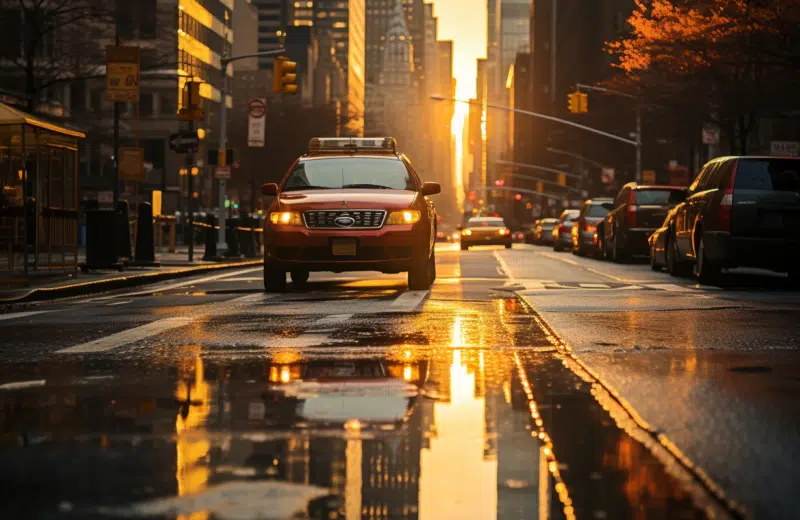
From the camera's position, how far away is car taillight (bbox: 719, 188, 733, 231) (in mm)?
20672

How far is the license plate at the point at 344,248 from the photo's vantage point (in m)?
18.4

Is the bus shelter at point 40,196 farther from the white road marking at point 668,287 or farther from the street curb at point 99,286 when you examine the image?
the white road marking at point 668,287

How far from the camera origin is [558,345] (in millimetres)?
10766

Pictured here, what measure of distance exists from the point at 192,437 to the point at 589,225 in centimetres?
3859

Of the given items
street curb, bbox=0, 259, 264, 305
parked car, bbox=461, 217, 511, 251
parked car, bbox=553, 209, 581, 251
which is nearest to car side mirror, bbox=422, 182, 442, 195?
street curb, bbox=0, 259, 264, 305

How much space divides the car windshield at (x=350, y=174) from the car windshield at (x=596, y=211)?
25.3 meters

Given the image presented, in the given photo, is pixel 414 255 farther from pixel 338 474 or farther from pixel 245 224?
pixel 245 224

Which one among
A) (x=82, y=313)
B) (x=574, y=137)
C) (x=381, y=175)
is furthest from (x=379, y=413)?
(x=574, y=137)

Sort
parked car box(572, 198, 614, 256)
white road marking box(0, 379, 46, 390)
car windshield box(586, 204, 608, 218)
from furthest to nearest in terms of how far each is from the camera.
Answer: car windshield box(586, 204, 608, 218) → parked car box(572, 198, 614, 256) → white road marking box(0, 379, 46, 390)

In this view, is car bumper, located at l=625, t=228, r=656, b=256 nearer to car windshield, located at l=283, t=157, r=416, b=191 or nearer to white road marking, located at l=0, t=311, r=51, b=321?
car windshield, located at l=283, t=157, r=416, b=191

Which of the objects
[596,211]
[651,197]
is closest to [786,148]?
[596,211]

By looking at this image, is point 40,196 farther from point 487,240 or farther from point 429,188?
point 487,240

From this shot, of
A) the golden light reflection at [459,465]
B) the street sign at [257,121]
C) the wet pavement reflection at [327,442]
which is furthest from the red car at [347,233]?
the street sign at [257,121]

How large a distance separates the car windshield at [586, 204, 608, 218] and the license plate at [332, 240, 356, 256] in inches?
1082
